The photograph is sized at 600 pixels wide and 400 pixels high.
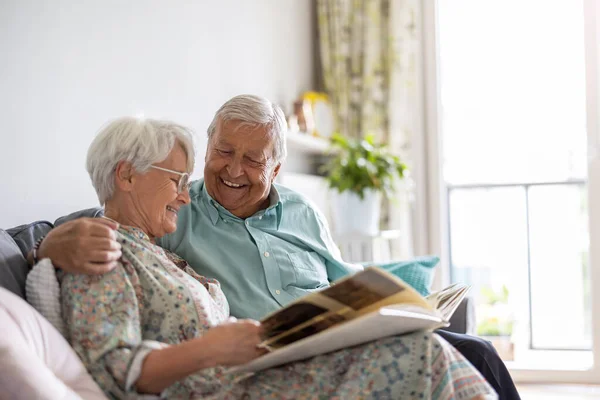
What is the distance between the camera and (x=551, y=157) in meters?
4.82

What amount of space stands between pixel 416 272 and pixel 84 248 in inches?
53.9

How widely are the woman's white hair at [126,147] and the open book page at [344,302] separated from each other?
49cm

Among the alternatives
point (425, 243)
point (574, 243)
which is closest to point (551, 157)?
point (574, 243)

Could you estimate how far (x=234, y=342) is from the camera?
1.30 metres

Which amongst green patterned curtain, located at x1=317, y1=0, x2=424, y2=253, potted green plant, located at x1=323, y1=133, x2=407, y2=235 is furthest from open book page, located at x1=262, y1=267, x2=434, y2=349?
green patterned curtain, located at x1=317, y1=0, x2=424, y2=253

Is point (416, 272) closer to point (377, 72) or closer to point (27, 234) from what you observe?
point (27, 234)

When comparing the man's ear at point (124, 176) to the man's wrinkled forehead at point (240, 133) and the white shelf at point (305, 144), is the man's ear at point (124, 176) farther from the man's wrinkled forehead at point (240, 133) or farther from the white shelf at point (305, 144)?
the white shelf at point (305, 144)

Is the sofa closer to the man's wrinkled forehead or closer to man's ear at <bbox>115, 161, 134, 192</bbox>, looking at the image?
man's ear at <bbox>115, 161, 134, 192</bbox>

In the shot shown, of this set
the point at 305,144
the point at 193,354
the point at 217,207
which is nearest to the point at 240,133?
the point at 217,207

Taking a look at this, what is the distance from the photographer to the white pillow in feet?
3.48

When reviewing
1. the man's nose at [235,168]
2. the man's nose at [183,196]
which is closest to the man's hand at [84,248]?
the man's nose at [183,196]

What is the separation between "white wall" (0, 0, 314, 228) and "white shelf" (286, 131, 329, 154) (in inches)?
15.3

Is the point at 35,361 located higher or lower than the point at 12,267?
lower

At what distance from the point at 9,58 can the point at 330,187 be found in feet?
7.42
